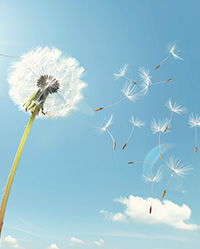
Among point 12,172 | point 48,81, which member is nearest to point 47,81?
point 48,81

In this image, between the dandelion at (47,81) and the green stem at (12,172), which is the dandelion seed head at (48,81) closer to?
the dandelion at (47,81)

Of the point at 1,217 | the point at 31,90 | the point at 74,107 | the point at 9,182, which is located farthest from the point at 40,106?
the point at 1,217

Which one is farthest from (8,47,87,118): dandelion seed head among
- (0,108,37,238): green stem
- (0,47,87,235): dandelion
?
(0,108,37,238): green stem

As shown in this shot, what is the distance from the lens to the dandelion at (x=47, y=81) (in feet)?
18.6

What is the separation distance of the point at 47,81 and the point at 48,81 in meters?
0.02

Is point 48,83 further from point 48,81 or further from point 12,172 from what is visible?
point 12,172

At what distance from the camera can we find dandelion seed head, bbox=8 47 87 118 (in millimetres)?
5727

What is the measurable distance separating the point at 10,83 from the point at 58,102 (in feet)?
4.35

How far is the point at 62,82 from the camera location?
6078 mm

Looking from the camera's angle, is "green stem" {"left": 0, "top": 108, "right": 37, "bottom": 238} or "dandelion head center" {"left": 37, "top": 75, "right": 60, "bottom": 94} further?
"dandelion head center" {"left": 37, "top": 75, "right": 60, "bottom": 94}

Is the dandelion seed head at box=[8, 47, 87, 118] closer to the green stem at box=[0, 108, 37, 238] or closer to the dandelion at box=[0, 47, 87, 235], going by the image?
the dandelion at box=[0, 47, 87, 235]

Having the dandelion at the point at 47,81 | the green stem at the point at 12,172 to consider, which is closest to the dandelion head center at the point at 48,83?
the dandelion at the point at 47,81

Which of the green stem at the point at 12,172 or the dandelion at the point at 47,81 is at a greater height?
the dandelion at the point at 47,81

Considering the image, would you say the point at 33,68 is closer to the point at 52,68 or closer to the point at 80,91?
the point at 52,68
